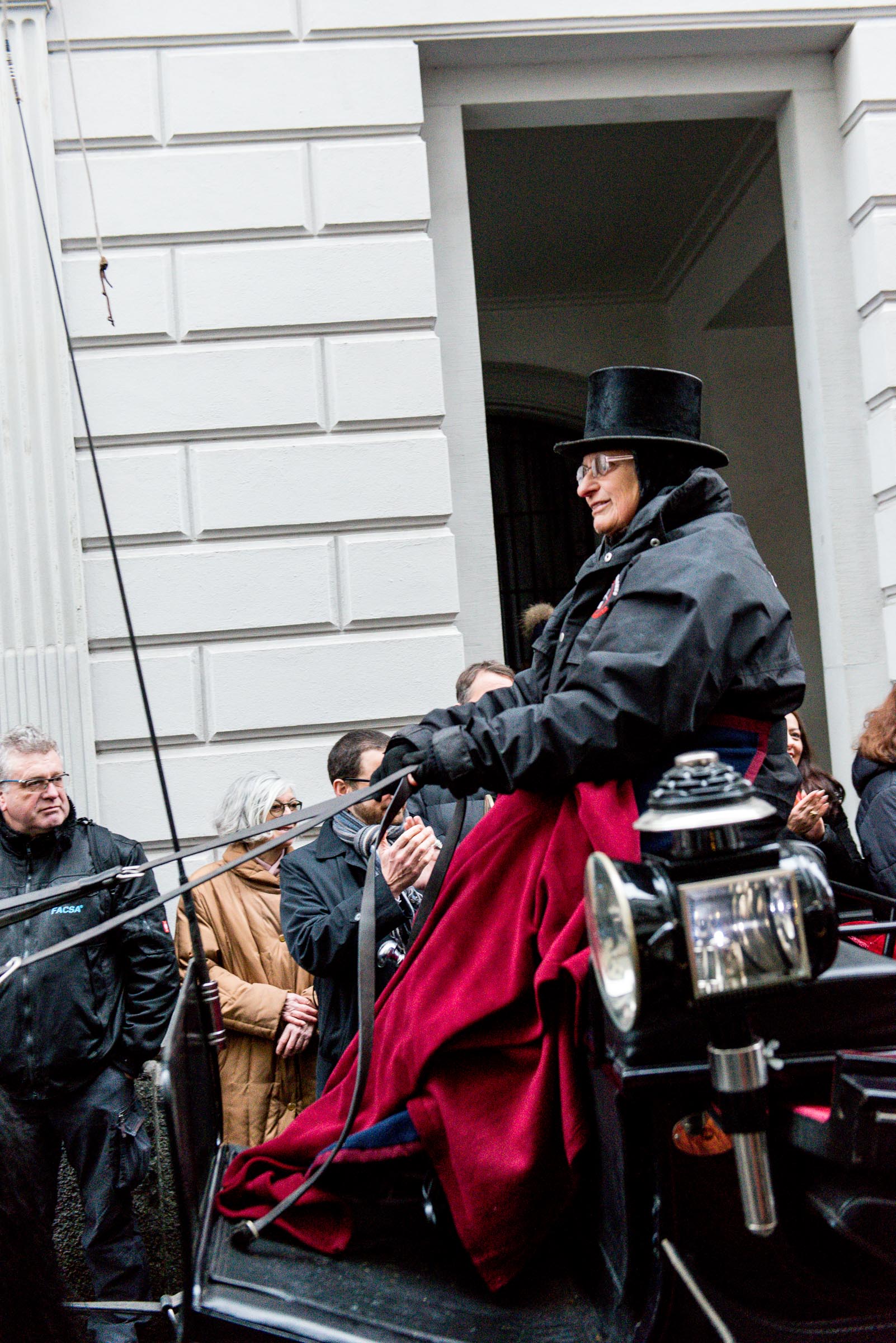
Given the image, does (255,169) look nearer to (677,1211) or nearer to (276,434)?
(276,434)

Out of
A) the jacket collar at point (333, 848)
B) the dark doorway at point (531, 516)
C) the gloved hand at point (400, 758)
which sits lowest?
the jacket collar at point (333, 848)

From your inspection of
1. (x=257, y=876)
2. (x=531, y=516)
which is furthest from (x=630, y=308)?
(x=257, y=876)

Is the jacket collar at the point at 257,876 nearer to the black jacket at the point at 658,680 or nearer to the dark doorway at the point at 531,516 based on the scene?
the black jacket at the point at 658,680

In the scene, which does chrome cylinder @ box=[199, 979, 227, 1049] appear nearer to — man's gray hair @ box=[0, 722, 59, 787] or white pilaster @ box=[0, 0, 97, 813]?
man's gray hair @ box=[0, 722, 59, 787]

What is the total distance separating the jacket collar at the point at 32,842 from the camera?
408 centimetres

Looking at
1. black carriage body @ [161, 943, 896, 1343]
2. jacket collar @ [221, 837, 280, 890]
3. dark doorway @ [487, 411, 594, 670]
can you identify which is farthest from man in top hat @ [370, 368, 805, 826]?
dark doorway @ [487, 411, 594, 670]

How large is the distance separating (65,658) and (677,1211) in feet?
13.5

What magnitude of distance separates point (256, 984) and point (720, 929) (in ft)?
9.28

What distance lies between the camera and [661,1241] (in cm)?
177

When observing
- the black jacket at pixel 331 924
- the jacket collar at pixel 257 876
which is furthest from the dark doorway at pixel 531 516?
the black jacket at pixel 331 924

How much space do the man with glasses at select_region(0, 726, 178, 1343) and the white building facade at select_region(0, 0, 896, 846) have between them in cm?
122

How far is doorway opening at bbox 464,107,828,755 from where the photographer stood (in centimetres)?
792

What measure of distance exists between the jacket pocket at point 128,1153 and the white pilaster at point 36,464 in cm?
165

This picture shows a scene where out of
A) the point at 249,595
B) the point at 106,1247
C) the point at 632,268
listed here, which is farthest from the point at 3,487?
the point at 632,268
